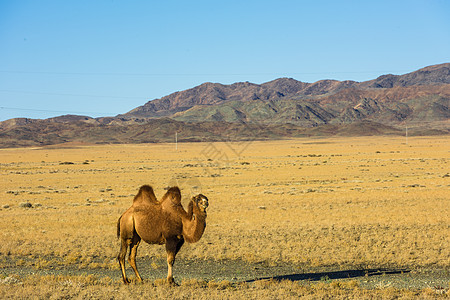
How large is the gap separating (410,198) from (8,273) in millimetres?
23659

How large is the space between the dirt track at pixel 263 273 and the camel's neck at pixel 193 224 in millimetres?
2429

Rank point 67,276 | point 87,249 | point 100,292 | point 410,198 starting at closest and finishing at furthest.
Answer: point 100,292 < point 67,276 < point 87,249 < point 410,198

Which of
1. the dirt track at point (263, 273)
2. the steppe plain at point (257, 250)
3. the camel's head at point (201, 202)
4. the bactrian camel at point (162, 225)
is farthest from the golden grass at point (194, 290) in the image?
the camel's head at point (201, 202)

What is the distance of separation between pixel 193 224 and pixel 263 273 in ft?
12.4

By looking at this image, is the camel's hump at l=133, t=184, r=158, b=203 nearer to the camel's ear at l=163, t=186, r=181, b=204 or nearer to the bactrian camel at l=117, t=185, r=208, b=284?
the bactrian camel at l=117, t=185, r=208, b=284

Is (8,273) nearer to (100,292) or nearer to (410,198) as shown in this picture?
(100,292)

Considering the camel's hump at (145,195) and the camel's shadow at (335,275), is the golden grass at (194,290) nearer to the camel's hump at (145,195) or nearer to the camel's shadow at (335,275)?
the camel's shadow at (335,275)

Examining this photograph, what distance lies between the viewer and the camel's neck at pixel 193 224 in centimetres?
1033

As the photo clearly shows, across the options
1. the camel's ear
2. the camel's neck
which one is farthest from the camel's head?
the camel's ear

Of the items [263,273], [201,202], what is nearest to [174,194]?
[201,202]

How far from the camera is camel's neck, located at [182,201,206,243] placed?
1033 cm

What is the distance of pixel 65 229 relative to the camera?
19891 mm

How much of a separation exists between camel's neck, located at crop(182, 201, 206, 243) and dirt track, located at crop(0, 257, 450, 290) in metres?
2.43

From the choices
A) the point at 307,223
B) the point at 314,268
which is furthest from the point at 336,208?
the point at 314,268
